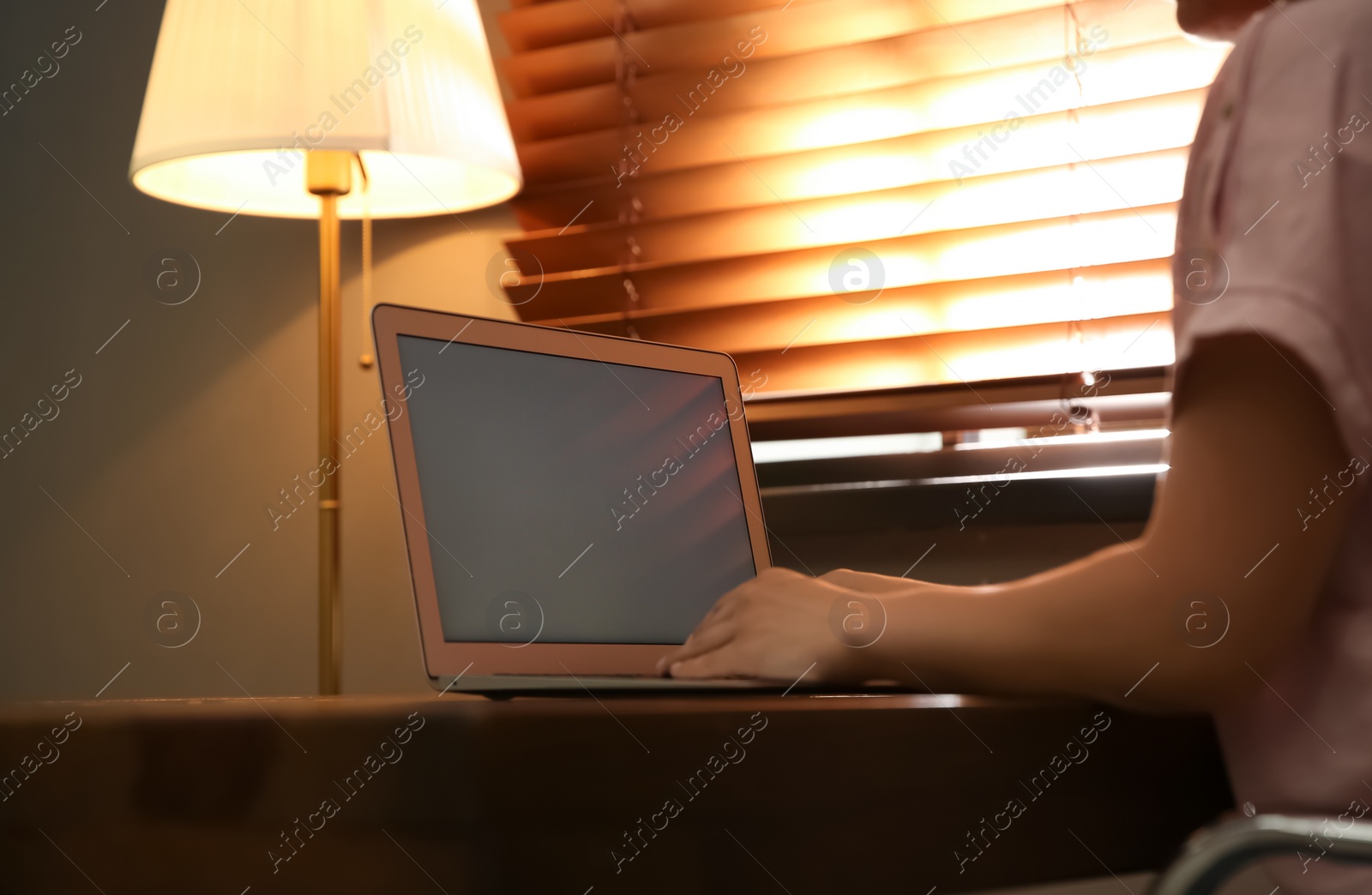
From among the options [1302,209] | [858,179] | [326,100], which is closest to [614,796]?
[1302,209]

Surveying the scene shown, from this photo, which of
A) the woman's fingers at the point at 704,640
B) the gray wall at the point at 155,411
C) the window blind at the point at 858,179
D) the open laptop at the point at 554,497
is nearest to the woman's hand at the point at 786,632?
the woman's fingers at the point at 704,640

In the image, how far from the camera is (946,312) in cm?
112

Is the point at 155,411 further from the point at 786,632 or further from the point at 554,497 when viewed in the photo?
the point at 786,632

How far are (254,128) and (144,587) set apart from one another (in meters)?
0.84

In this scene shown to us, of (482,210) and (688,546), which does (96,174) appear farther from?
(688,546)

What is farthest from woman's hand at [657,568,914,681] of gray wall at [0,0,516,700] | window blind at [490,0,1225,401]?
gray wall at [0,0,516,700]

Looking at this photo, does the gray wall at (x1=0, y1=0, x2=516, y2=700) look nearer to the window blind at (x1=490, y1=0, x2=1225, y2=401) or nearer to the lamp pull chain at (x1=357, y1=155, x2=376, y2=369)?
the lamp pull chain at (x1=357, y1=155, x2=376, y2=369)

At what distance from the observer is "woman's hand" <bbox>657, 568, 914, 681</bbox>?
0.53 metres

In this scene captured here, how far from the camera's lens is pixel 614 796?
447 mm

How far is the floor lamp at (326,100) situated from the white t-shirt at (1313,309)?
732 mm

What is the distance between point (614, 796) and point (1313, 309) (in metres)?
0.37

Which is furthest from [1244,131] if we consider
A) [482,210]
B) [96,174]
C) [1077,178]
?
[96,174]

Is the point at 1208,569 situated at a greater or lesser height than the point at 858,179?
lesser

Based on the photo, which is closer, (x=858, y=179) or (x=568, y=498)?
(x=568, y=498)
